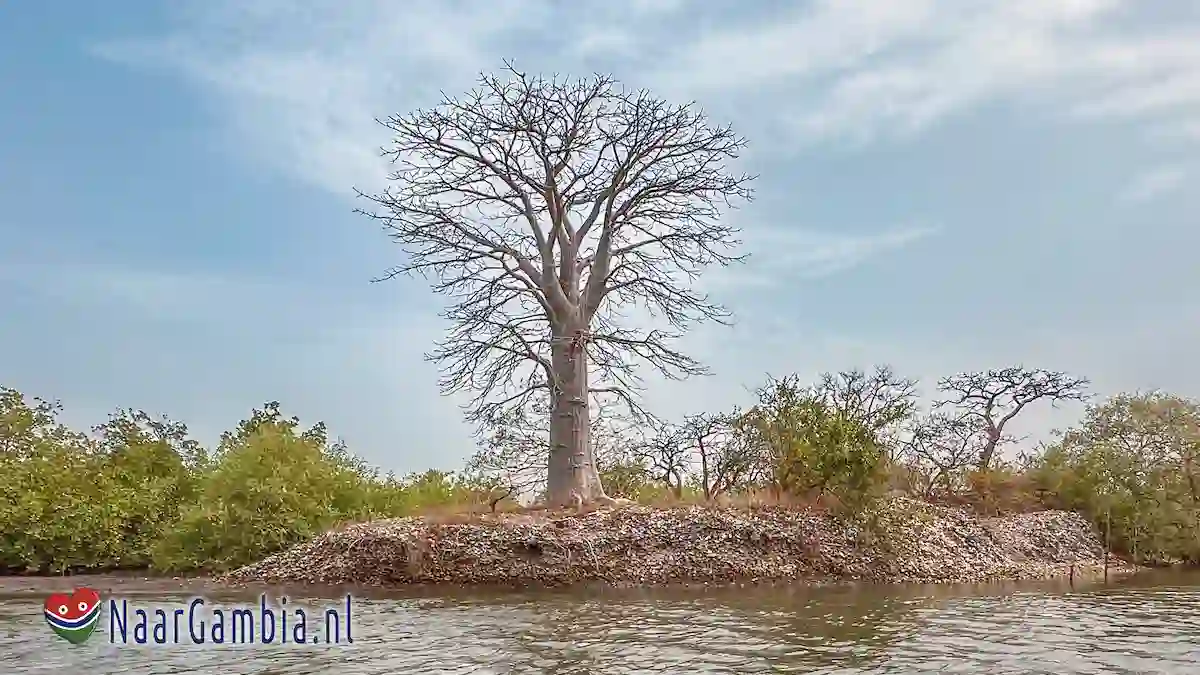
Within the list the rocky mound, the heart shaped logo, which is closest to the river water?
the heart shaped logo

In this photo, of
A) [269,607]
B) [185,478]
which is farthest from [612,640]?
[185,478]

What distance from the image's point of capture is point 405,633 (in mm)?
11039

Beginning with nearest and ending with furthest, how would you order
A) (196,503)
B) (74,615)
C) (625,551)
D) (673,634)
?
(673,634)
(74,615)
(625,551)
(196,503)

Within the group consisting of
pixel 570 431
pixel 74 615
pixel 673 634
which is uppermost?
pixel 570 431

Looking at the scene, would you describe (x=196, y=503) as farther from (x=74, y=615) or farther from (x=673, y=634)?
(x=673, y=634)

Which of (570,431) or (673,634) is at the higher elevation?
(570,431)

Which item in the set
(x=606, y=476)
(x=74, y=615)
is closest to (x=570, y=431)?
(x=606, y=476)

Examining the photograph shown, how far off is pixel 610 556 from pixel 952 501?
8075mm

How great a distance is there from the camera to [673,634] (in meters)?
10.8

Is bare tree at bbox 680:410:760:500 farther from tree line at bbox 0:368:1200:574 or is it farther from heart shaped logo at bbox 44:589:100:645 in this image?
heart shaped logo at bbox 44:589:100:645

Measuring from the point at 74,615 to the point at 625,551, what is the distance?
8329 mm

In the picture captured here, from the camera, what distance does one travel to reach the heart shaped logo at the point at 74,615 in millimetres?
10555

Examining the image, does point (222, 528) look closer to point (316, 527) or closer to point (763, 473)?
point (316, 527)

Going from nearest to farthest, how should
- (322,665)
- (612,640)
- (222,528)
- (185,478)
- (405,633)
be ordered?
(322,665) < (612,640) < (405,633) < (222,528) < (185,478)
